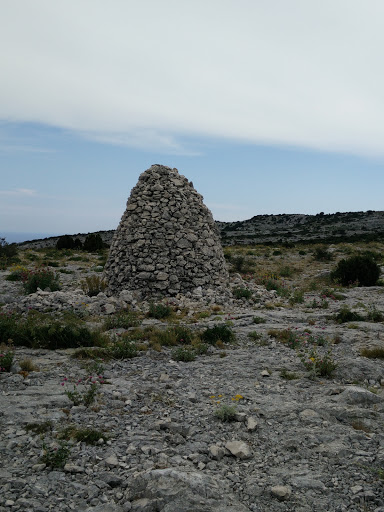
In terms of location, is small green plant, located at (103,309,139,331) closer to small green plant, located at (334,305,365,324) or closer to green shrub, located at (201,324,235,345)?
green shrub, located at (201,324,235,345)

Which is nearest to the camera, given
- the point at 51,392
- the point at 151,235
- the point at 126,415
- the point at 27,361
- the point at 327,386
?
the point at 126,415

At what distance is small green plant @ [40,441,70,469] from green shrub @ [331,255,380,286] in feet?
49.2

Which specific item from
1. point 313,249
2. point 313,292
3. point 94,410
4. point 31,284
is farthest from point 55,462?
point 313,249

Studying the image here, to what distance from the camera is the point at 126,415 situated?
17.8 feet

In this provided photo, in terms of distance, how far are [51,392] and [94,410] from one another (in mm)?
950

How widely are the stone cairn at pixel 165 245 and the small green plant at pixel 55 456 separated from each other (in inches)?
334

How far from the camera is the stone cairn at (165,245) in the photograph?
13.1m

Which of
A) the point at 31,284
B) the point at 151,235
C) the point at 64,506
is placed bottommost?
the point at 64,506

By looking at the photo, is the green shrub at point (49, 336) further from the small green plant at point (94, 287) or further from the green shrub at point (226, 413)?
the small green plant at point (94, 287)

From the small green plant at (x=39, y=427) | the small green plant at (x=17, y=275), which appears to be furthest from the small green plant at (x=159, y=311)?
the small green plant at (x=17, y=275)

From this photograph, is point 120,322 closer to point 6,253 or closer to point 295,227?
point 6,253

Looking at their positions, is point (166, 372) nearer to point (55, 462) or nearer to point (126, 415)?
point (126, 415)

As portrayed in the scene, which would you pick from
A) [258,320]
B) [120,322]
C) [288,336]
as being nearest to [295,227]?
[258,320]

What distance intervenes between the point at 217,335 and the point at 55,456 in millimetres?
5244
